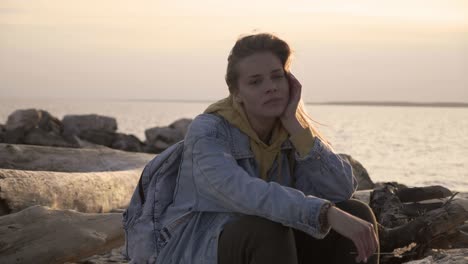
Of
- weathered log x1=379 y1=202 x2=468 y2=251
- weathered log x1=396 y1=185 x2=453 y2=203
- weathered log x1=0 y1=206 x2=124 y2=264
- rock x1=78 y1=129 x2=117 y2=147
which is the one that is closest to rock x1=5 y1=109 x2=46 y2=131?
rock x1=78 y1=129 x2=117 y2=147

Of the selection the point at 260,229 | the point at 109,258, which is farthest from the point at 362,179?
the point at 260,229

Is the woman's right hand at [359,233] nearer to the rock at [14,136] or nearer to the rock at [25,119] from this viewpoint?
the rock at [14,136]

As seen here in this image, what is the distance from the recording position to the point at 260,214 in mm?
3586

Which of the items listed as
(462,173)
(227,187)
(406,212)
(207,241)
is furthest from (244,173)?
(462,173)

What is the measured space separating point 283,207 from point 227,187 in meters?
0.31

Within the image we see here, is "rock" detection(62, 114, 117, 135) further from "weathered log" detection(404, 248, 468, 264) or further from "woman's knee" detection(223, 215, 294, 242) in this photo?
"woman's knee" detection(223, 215, 294, 242)

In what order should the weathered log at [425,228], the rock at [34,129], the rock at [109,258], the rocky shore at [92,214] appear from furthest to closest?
the rock at [34,129] < the rock at [109,258] < the weathered log at [425,228] < the rocky shore at [92,214]

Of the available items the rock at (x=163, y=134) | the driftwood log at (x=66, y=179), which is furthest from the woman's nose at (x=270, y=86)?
the rock at (x=163, y=134)

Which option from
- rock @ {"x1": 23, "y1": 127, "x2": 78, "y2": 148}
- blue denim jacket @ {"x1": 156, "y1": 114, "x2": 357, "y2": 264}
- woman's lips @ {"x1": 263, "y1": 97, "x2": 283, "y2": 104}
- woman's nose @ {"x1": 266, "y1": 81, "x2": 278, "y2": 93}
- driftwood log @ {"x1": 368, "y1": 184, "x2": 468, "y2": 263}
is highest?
woman's nose @ {"x1": 266, "y1": 81, "x2": 278, "y2": 93}

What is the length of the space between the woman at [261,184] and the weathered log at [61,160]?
592cm

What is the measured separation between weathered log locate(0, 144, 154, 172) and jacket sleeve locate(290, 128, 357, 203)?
601 cm

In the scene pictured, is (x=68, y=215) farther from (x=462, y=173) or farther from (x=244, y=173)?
(x=462, y=173)

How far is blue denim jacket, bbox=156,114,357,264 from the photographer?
358 centimetres

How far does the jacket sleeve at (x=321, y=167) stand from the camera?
13.5 ft
